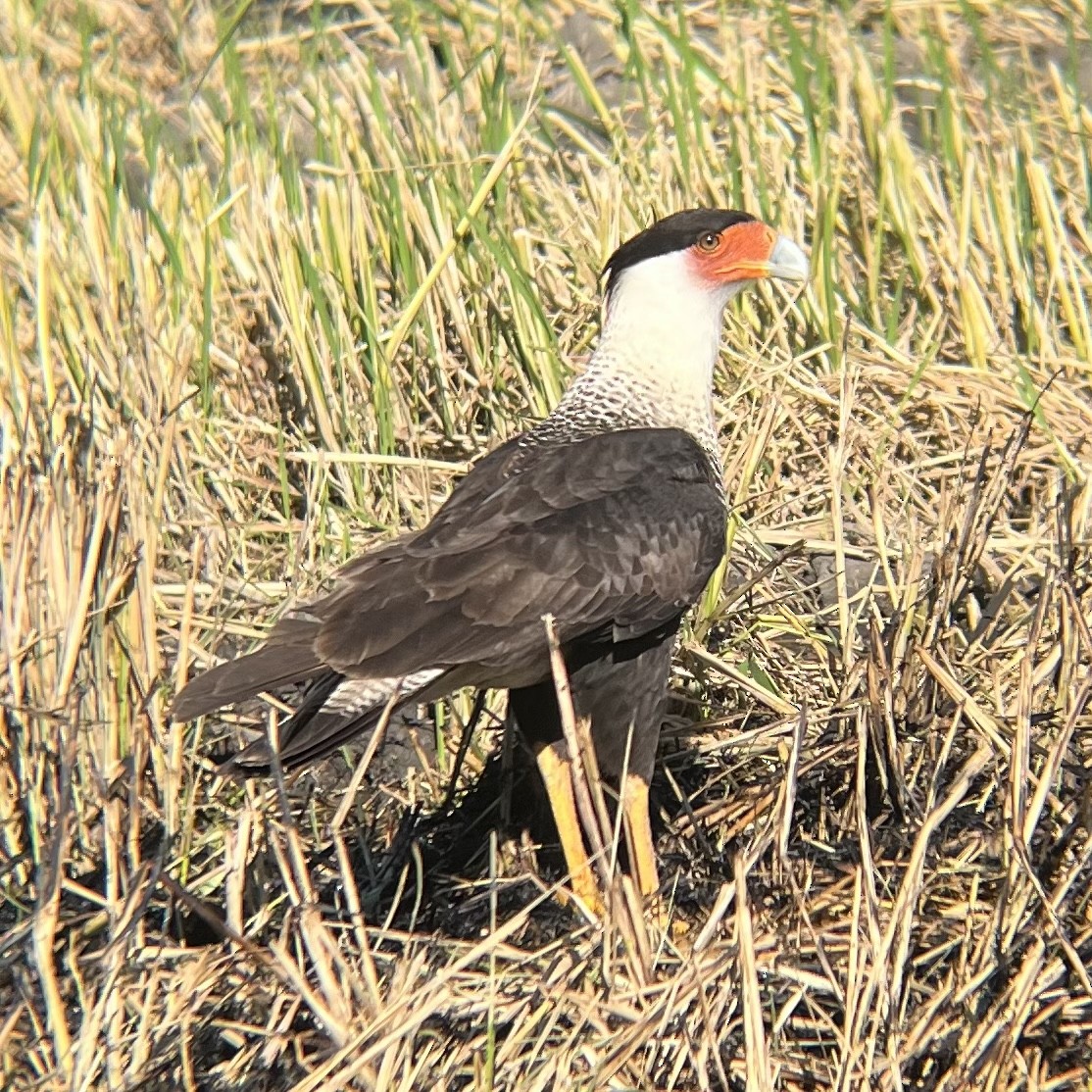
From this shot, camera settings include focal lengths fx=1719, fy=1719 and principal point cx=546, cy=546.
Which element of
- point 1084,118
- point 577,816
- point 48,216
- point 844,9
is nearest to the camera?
point 577,816

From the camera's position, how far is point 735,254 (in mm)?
3822

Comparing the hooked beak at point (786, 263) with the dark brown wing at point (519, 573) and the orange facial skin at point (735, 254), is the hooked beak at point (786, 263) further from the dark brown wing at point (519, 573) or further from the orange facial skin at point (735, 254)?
the dark brown wing at point (519, 573)

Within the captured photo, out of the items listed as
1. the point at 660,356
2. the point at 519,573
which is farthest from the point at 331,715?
the point at 660,356

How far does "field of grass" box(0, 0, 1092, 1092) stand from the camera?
2.67 m

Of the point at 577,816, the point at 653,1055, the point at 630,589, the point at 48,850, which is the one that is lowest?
the point at 577,816

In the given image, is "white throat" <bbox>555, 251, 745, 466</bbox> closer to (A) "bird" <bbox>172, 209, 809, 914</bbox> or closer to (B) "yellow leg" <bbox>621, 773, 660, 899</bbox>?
(A) "bird" <bbox>172, 209, 809, 914</bbox>

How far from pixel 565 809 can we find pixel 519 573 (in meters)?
0.59

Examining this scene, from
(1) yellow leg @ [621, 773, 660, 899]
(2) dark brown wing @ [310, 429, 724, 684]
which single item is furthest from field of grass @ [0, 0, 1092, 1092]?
(2) dark brown wing @ [310, 429, 724, 684]

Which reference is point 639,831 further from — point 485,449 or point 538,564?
point 485,449

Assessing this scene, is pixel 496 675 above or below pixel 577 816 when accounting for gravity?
above

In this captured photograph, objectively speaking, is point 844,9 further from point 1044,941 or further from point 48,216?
point 1044,941

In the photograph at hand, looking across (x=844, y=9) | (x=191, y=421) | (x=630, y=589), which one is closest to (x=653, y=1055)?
(x=630, y=589)

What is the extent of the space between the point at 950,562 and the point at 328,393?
1.93 metres

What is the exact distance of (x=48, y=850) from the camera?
267cm
